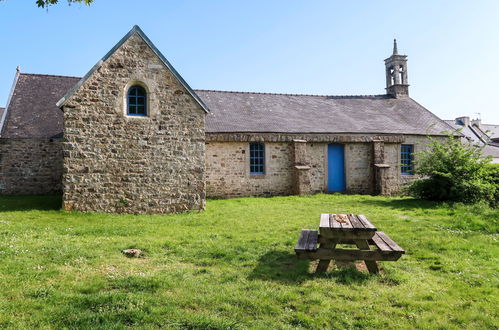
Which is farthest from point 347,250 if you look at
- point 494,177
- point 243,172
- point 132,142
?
point 243,172

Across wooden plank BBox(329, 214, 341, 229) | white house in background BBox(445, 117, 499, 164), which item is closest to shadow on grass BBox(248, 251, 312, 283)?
wooden plank BBox(329, 214, 341, 229)

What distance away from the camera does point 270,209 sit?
12914mm

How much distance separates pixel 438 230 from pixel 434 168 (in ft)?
18.8

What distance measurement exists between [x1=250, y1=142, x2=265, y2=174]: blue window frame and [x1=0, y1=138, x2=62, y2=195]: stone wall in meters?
8.54

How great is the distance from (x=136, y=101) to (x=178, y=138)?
187cm

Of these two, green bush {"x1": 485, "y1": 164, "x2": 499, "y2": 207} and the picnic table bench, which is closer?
the picnic table bench

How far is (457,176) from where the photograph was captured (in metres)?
13.4

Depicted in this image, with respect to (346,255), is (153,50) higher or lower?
higher

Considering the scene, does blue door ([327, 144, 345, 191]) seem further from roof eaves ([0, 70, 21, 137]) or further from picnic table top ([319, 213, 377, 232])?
roof eaves ([0, 70, 21, 137])

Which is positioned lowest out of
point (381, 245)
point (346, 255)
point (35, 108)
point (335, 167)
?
point (346, 255)

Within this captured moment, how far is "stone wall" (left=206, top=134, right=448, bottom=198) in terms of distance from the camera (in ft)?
55.9

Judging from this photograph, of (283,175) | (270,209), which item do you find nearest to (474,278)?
(270,209)

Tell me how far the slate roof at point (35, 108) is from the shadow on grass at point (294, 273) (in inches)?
520

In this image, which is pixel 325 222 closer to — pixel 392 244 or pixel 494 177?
pixel 392 244
